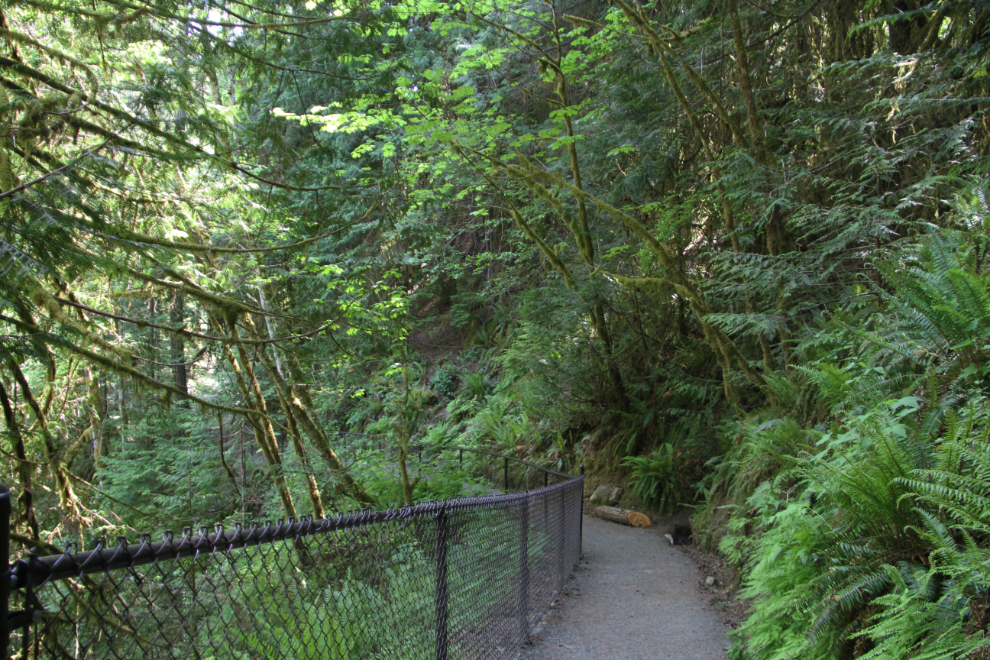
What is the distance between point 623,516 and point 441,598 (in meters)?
7.62

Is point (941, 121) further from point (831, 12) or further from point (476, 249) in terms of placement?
point (476, 249)

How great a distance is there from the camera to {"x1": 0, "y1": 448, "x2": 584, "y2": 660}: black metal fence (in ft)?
4.25

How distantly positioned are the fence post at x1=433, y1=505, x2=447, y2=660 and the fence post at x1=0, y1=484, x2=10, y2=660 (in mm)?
2029

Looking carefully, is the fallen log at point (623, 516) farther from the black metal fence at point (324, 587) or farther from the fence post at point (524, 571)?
the fence post at point (524, 571)

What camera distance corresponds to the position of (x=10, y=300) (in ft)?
8.76

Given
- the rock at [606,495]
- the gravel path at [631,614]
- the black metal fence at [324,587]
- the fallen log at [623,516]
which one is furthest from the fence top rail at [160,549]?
the rock at [606,495]

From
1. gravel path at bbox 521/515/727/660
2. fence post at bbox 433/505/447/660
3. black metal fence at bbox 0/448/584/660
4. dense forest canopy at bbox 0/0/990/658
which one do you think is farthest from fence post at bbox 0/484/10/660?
gravel path at bbox 521/515/727/660

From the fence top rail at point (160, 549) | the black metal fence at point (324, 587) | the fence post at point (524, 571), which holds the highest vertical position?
the fence top rail at point (160, 549)

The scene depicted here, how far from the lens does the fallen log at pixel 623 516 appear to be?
9.80 metres

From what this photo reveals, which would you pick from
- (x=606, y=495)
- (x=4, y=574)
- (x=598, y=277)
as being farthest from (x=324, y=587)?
(x=606, y=495)

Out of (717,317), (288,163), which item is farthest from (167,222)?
(717,317)

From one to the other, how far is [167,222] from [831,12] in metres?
8.66

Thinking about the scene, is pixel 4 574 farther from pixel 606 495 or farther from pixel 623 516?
pixel 606 495

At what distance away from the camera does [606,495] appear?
10.9m
